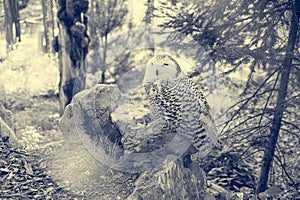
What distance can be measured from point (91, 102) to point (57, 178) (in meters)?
1.95

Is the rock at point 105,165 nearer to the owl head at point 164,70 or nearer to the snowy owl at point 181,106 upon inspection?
the snowy owl at point 181,106

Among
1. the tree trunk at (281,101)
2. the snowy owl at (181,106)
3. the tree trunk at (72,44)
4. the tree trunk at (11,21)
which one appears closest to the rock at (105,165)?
the snowy owl at (181,106)

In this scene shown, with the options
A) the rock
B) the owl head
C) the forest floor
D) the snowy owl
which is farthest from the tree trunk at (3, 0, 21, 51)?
the snowy owl

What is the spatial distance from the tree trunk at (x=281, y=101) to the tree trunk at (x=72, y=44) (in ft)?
20.7

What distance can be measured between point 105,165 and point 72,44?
4.87 metres

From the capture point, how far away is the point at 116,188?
844cm

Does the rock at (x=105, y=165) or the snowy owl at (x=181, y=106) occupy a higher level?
the snowy owl at (x=181, y=106)

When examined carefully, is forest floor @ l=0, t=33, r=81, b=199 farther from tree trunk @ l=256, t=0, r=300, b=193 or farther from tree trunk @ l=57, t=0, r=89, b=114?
tree trunk @ l=256, t=0, r=300, b=193

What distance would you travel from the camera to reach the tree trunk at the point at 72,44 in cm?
1182

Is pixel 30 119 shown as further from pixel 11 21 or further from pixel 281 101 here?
pixel 281 101

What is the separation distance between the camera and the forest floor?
8905mm

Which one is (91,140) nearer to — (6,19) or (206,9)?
(206,9)

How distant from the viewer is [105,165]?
898cm

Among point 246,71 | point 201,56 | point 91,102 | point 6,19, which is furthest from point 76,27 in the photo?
point 246,71
